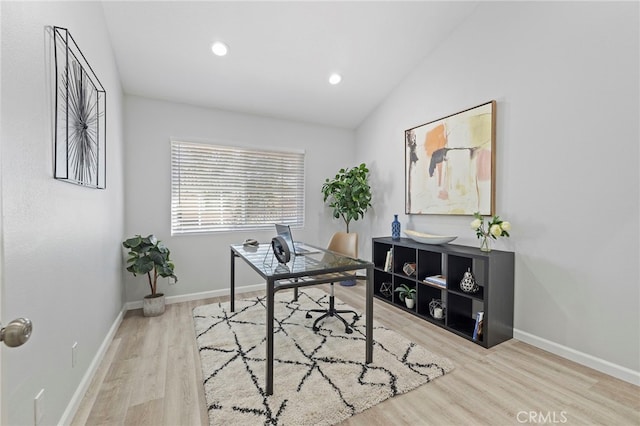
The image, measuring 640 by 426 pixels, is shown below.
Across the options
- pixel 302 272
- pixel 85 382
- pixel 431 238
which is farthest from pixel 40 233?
pixel 431 238

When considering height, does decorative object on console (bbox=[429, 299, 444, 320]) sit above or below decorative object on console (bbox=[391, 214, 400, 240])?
below

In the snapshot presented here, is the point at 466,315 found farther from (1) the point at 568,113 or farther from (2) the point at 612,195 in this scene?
(1) the point at 568,113

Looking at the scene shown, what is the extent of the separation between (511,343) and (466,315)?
16.9 inches

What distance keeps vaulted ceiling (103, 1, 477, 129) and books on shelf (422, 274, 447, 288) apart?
2501mm

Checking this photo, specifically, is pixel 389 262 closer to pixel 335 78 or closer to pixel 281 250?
pixel 281 250

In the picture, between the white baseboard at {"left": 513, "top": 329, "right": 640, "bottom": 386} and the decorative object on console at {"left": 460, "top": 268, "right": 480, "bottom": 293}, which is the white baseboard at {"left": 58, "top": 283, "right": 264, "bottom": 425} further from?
the white baseboard at {"left": 513, "top": 329, "right": 640, "bottom": 386}

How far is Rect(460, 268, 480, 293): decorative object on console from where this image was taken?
254 centimetres

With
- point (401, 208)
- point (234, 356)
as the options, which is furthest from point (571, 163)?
point (234, 356)

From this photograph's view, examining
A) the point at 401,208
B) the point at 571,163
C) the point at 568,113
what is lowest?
the point at 401,208

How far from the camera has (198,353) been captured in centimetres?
221

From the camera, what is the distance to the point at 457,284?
2.75m

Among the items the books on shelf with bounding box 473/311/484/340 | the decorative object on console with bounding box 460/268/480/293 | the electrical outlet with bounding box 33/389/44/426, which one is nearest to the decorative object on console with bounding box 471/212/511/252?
the decorative object on console with bounding box 460/268/480/293

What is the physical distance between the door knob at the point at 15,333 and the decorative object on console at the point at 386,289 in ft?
10.6

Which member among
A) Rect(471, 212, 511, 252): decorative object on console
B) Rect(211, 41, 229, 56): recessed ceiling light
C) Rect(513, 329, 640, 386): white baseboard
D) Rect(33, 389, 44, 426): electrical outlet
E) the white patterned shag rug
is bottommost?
the white patterned shag rug
